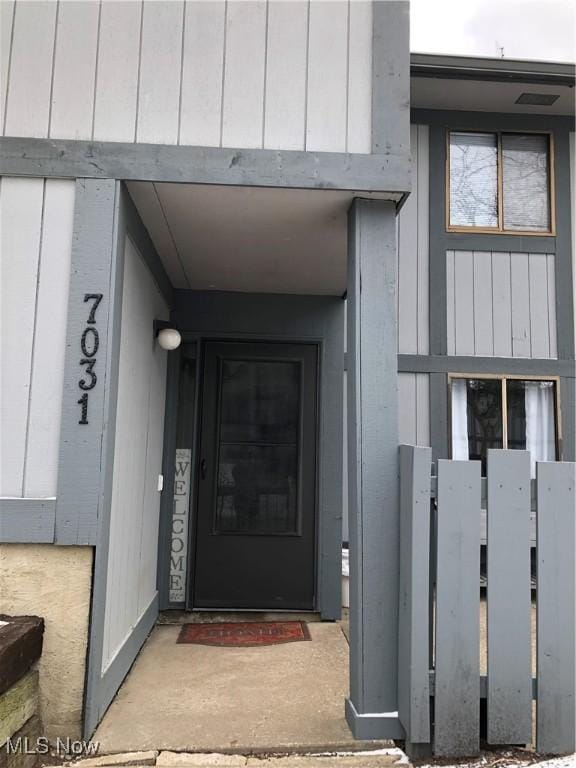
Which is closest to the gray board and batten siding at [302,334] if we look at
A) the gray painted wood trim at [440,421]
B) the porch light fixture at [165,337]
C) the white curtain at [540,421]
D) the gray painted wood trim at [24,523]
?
the porch light fixture at [165,337]

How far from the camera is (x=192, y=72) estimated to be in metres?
2.62

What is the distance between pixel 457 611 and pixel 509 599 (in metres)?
0.22

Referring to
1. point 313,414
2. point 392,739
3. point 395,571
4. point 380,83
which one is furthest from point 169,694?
point 380,83

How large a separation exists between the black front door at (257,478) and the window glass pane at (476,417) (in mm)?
2076

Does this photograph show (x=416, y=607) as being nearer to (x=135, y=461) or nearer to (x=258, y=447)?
(x=135, y=461)

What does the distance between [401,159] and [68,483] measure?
6.88 ft

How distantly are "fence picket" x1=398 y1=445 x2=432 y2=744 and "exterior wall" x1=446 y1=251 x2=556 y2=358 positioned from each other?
371cm

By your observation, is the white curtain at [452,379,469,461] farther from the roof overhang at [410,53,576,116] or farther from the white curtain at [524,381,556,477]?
the roof overhang at [410,53,576,116]

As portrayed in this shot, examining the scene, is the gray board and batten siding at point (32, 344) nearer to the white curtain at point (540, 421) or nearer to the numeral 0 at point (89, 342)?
the numeral 0 at point (89, 342)

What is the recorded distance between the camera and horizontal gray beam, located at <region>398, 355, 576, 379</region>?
18.5ft

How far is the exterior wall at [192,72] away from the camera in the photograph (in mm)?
2562

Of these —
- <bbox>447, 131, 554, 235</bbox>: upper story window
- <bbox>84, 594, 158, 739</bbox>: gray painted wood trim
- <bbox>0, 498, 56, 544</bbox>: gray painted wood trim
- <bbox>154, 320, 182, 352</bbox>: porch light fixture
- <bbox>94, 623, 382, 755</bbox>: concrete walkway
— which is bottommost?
<bbox>94, 623, 382, 755</bbox>: concrete walkway

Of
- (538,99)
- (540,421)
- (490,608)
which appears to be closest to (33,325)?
(490,608)

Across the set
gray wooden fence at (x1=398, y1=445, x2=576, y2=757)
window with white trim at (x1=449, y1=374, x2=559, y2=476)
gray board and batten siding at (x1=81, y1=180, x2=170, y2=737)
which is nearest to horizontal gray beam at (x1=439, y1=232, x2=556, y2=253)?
window with white trim at (x1=449, y1=374, x2=559, y2=476)
